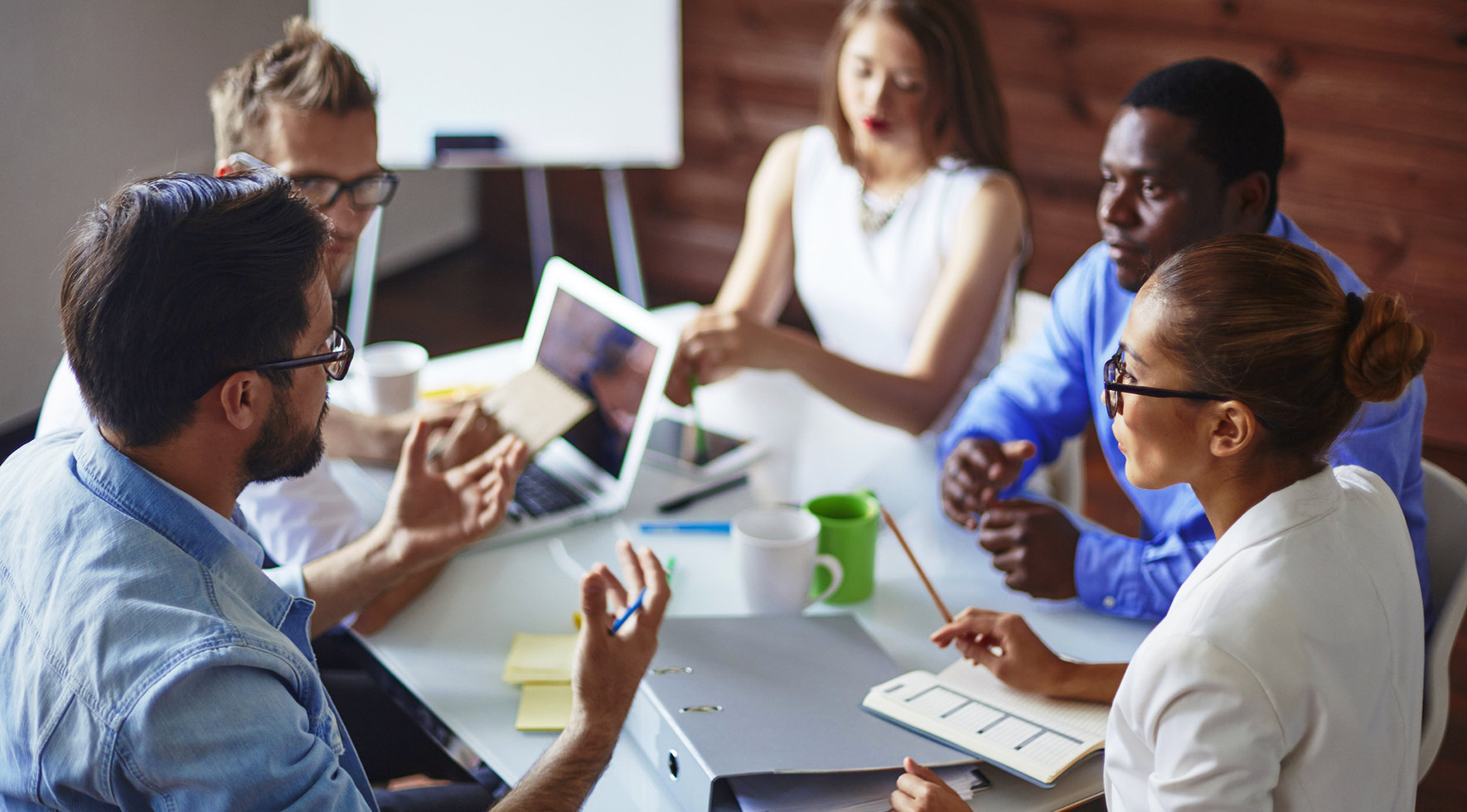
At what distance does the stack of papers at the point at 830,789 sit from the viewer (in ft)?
3.23

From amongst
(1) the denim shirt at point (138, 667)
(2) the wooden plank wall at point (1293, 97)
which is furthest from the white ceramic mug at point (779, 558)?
(2) the wooden plank wall at point (1293, 97)

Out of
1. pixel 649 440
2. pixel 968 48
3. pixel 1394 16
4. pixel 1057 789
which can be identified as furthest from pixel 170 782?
pixel 1394 16

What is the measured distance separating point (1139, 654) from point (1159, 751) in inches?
3.1

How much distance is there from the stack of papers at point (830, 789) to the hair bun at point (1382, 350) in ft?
1.57

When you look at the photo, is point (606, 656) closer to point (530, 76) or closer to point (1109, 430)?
point (1109, 430)

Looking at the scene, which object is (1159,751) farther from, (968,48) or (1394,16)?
(1394,16)

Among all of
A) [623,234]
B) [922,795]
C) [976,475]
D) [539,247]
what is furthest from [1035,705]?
[539,247]

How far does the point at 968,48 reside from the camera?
191cm

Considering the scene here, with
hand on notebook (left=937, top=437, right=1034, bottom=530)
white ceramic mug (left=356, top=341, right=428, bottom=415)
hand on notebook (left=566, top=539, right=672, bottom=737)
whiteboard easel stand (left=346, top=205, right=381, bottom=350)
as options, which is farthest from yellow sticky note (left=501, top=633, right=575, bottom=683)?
whiteboard easel stand (left=346, top=205, right=381, bottom=350)

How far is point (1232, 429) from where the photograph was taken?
3.12 ft

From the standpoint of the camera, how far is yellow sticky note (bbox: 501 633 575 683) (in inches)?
45.8

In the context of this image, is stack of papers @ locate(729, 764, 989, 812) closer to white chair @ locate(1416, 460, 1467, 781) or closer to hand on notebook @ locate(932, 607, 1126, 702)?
hand on notebook @ locate(932, 607, 1126, 702)

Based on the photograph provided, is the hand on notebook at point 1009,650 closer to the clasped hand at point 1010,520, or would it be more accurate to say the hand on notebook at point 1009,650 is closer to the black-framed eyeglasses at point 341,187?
the clasped hand at point 1010,520

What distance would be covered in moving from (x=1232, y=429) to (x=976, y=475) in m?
0.56
